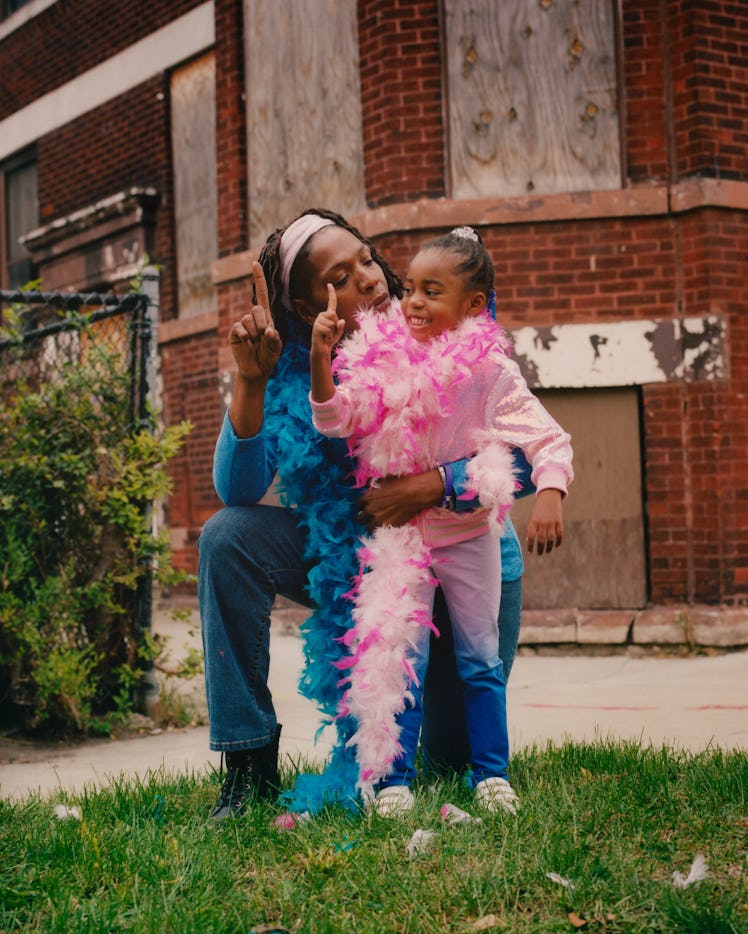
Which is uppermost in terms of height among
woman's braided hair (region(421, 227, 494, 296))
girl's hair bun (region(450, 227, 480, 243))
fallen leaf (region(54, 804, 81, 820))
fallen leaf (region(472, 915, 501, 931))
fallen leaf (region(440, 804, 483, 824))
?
girl's hair bun (region(450, 227, 480, 243))

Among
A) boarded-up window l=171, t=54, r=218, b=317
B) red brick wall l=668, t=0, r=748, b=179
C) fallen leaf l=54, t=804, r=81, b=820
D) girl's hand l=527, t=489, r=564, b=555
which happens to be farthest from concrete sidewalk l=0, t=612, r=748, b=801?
boarded-up window l=171, t=54, r=218, b=317

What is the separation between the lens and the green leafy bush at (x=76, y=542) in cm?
496

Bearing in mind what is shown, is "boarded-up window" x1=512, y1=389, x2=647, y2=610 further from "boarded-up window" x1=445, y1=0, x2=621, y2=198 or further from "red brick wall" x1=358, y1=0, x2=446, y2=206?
"red brick wall" x1=358, y1=0, x2=446, y2=206

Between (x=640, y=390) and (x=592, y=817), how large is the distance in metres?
4.95

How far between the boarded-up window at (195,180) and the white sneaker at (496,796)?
7.91 meters

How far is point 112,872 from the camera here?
2.66m

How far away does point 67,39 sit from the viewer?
Result: 1214 centimetres

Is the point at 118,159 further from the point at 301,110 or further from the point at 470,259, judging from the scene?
the point at 470,259

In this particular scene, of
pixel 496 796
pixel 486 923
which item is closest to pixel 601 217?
pixel 496 796

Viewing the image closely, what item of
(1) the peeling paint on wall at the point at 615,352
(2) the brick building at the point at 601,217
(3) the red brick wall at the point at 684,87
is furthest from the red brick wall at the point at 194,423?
(3) the red brick wall at the point at 684,87

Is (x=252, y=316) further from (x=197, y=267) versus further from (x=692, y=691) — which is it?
(x=197, y=267)

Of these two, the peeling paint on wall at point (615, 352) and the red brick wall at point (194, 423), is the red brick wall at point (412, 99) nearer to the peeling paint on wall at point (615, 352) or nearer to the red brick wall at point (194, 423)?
the peeling paint on wall at point (615, 352)

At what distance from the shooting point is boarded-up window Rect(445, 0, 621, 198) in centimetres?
754

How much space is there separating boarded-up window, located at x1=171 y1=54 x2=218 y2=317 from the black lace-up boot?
7588 millimetres
